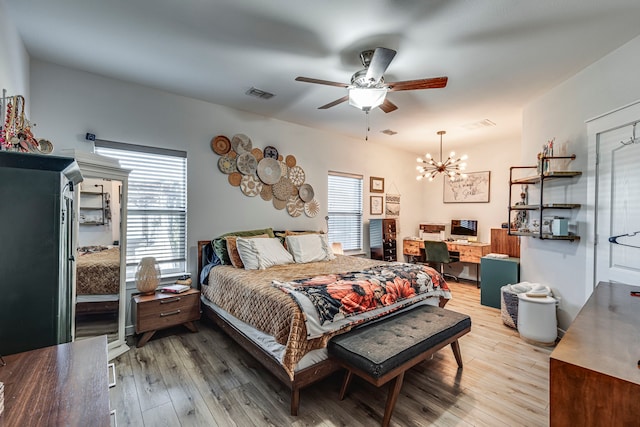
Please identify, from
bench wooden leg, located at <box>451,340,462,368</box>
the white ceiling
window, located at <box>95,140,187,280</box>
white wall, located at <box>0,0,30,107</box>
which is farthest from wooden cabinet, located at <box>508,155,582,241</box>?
white wall, located at <box>0,0,30,107</box>

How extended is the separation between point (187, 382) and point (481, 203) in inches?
223

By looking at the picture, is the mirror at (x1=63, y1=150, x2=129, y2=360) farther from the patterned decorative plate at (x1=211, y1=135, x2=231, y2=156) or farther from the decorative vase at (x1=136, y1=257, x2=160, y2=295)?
the patterned decorative plate at (x1=211, y1=135, x2=231, y2=156)

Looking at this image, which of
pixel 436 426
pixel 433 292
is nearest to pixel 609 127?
pixel 433 292

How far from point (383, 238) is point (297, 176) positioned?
2.03 m

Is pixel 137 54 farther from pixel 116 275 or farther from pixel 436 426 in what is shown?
pixel 436 426

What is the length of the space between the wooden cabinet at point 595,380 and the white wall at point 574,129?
7.41ft

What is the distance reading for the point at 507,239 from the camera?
473 cm

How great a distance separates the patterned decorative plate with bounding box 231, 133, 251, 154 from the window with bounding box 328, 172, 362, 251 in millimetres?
1628

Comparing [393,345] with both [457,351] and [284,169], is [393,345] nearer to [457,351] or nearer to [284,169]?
[457,351]

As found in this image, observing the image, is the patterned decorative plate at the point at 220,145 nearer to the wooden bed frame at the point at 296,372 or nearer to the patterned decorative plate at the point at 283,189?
the patterned decorative plate at the point at 283,189

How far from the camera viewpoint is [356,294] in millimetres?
2262

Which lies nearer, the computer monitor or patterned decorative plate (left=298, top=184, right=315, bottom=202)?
patterned decorative plate (left=298, top=184, right=315, bottom=202)

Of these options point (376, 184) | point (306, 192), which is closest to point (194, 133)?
point (306, 192)

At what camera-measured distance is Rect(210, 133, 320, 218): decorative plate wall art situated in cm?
384
